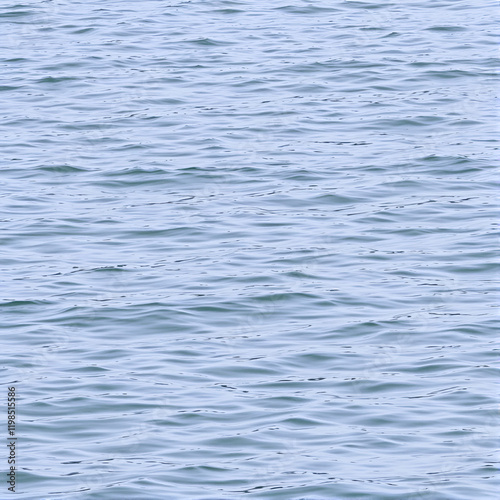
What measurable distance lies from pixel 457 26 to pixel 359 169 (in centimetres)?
639

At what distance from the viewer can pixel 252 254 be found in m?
12.2

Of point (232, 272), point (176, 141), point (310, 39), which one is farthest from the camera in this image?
point (310, 39)

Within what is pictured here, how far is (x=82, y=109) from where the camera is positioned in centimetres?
1681

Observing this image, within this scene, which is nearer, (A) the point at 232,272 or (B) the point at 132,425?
(B) the point at 132,425

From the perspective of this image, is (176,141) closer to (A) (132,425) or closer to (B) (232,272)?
(B) (232,272)

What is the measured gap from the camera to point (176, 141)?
1534 centimetres

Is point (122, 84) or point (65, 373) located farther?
point (122, 84)

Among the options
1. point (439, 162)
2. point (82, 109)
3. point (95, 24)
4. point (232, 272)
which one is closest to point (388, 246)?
point (232, 272)


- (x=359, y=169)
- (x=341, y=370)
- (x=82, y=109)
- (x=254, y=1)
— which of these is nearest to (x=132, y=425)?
(x=341, y=370)

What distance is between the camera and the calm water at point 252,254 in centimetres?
869

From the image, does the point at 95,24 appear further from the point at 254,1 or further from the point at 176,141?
the point at 176,141

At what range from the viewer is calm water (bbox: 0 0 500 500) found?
28.5 ft

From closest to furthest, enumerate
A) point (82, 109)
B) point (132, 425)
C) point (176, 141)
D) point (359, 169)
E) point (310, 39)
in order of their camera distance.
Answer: point (132, 425), point (359, 169), point (176, 141), point (82, 109), point (310, 39)

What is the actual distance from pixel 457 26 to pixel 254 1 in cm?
351
